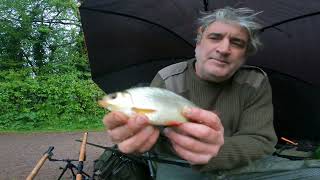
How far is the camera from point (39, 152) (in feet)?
33.8

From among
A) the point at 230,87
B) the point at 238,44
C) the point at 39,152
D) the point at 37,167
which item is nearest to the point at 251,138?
the point at 230,87

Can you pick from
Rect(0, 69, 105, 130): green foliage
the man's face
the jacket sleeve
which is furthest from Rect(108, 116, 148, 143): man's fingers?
Rect(0, 69, 105, 130): green foliage

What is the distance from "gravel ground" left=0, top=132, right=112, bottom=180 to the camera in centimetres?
840

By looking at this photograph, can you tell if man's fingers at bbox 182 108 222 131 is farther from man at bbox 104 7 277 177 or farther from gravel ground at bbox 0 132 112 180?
gravel ground at bbox 0 132 112 180

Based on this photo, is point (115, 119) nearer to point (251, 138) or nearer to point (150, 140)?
point (150, 140)

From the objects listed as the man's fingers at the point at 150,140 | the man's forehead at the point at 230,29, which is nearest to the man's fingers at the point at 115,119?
the man's fingers at the point at 150,140

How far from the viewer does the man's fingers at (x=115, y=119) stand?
5.73ft

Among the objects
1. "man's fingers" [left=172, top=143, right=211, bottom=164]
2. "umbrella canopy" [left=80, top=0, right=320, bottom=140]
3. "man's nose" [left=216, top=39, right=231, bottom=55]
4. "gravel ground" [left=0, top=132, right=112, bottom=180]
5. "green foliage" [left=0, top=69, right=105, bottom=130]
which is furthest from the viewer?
"green foliage" [left=0, top=69, right=105, bottom=130]

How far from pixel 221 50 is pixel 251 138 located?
642 millimetres

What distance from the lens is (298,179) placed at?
2473 millimetres

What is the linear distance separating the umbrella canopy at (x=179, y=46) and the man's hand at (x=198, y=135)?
229cm

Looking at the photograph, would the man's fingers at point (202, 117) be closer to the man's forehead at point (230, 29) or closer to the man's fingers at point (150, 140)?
the man's fingers at point (150, 140)

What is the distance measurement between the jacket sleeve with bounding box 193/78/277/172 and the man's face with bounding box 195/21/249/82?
0.72 feet

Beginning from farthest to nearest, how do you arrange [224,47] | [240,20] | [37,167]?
[37,167], [240,20], [224,47]
